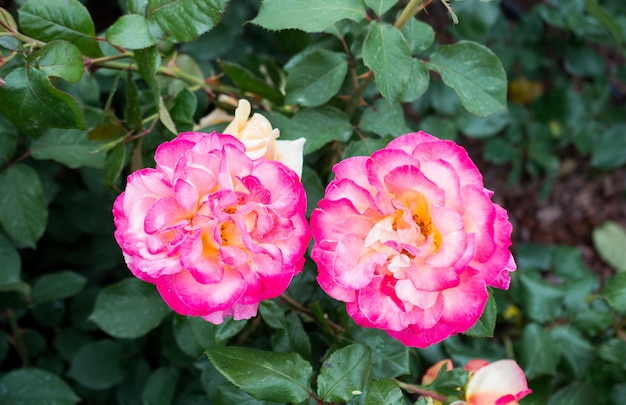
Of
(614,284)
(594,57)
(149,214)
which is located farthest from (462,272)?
(594,57)

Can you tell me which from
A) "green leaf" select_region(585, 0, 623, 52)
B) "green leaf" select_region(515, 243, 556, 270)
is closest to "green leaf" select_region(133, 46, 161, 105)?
"green leaf" select_region(585, 0, 623, 52)

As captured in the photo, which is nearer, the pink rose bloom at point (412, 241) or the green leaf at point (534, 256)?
the pink rose bloom at point (412, 241)

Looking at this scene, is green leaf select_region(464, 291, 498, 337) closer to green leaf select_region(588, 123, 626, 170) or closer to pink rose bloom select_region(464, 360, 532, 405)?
pink rose bloom select_region(464, 360, 532, 405)

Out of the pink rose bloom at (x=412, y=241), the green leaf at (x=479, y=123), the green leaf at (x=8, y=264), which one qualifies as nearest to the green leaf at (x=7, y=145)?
the green leaf at (x=8, y=264)

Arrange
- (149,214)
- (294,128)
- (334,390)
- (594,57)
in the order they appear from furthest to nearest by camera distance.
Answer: (594,57) < (294,128) < (334,390) < (149,214)

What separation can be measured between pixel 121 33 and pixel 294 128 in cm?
28

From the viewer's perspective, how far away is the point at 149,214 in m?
0.66

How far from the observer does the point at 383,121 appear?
39.3 inches

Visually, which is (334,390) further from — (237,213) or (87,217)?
(87,217)

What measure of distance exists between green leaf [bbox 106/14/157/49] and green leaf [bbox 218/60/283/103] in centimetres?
17

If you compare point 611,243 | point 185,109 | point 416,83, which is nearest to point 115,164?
point 185,109

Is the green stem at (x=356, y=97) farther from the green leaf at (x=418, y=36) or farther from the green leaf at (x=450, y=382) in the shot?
the green leaf at (x=450, y=382)

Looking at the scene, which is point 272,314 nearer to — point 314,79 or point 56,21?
point 314,79

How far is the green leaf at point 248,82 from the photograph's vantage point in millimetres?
999
